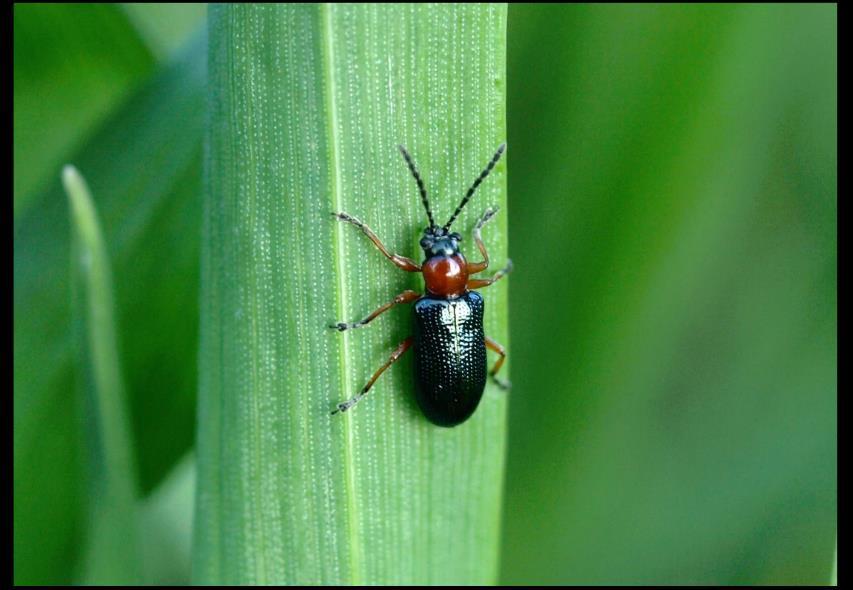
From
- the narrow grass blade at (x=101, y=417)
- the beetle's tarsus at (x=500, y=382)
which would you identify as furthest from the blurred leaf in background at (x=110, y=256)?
the beetle's tarsus at (x=500, y=382)

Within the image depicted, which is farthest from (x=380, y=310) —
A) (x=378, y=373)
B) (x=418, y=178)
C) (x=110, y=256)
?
(x=110, y=256)

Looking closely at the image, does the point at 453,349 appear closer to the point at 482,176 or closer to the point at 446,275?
→ the point at 446,275

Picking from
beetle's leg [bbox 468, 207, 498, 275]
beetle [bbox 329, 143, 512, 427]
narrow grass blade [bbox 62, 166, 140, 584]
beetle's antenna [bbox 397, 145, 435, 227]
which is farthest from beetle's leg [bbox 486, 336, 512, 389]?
narrow grass blade [bbox 62, 166, 140, 584]

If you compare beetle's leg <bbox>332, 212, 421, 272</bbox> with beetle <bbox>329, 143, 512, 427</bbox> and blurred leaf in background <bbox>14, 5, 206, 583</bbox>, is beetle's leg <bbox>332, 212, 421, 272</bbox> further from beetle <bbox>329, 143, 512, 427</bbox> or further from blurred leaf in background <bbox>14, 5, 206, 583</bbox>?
blurred leaf in background <bbox>14, 5, 206, 583</bbox>

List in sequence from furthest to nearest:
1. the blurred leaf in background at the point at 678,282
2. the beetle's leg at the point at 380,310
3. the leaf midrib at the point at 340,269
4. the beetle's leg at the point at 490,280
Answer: the blurred leaf in background at the point at 678,282 → the beetle's leg at the point at 490,280 → the beetle's leg at the point at 380,310 → the leaf midrib at the point at 340,269

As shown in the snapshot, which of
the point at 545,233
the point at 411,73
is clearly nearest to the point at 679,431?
the point at 545,233

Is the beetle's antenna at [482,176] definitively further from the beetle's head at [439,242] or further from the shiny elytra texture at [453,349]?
the shiny elytra texture at [453,349]
